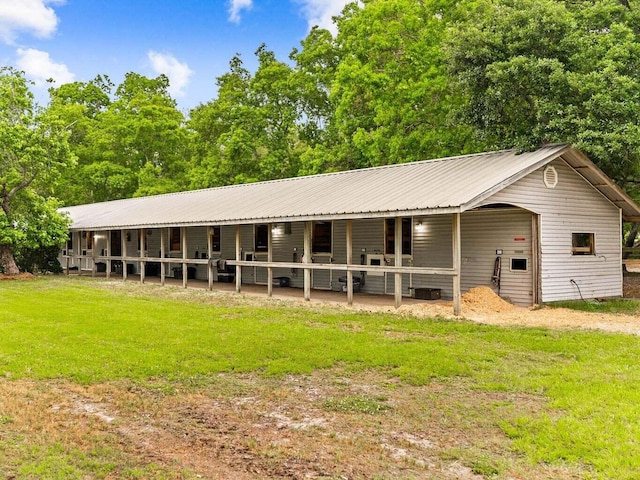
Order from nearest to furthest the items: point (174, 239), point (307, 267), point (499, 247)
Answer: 1. point (499, 247)
2. point (307, 267)
3. point (174, 239)

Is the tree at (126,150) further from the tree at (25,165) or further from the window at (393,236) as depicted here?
the window at (393,236)

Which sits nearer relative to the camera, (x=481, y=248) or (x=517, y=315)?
(x=517, y=315)

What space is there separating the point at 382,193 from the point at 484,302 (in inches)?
141

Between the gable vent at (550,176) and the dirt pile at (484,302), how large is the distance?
2920 millimetres

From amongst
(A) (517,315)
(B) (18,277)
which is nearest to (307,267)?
(A) (517,315)

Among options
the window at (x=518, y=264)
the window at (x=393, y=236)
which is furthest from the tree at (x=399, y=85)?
the window at (x=518, y=264)

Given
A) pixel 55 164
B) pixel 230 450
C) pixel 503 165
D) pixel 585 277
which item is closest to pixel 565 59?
pixel 503 165

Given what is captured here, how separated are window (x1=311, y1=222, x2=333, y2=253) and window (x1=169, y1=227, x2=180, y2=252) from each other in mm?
7443

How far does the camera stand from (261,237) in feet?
61.6

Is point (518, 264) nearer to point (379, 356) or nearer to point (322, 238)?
point (322, 238)

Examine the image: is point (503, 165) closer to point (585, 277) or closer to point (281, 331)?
point (585, 277)

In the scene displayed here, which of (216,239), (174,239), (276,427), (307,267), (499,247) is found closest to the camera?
(276,427)

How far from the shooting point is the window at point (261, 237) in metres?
18.6

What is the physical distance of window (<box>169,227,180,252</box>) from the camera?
22.3 meters
